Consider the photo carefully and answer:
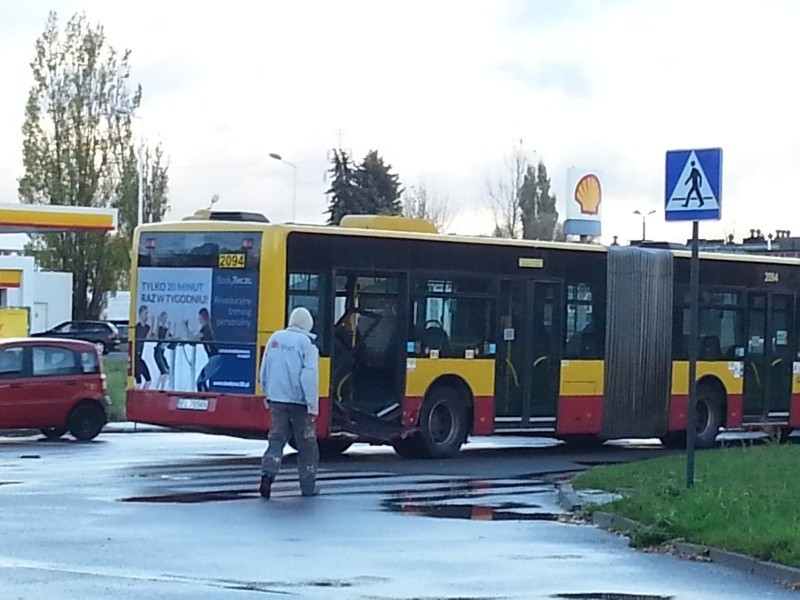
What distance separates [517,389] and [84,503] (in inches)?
390

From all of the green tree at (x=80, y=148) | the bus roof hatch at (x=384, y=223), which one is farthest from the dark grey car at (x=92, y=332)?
the bus roof hatch at (x=384, y=223)

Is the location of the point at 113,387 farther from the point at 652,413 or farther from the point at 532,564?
the point at 532,564

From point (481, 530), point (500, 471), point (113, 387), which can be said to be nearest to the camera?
point (481, 530)

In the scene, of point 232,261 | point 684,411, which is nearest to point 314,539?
point 232,261

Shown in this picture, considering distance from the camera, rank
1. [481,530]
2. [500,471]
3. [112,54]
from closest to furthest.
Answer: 1. [481,530]
2. [500,471]
3. [112,54]

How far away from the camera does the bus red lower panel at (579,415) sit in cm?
2545

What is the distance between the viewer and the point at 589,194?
54.2 m

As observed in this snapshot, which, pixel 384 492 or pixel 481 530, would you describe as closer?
pixel 481 530

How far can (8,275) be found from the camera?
71.1 meters

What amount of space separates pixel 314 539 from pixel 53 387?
42.7 feet

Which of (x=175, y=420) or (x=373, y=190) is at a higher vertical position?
(x=373, y=190)

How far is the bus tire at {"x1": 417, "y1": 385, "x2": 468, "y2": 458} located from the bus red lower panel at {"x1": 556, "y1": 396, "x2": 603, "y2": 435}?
1.98 meters

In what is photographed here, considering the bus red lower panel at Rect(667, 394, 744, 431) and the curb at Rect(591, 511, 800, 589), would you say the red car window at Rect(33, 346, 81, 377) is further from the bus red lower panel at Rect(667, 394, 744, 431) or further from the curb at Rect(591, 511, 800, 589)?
the curb at Rect(591, 511, 800, 589)

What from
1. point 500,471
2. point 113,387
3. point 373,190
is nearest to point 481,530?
point 500,471
